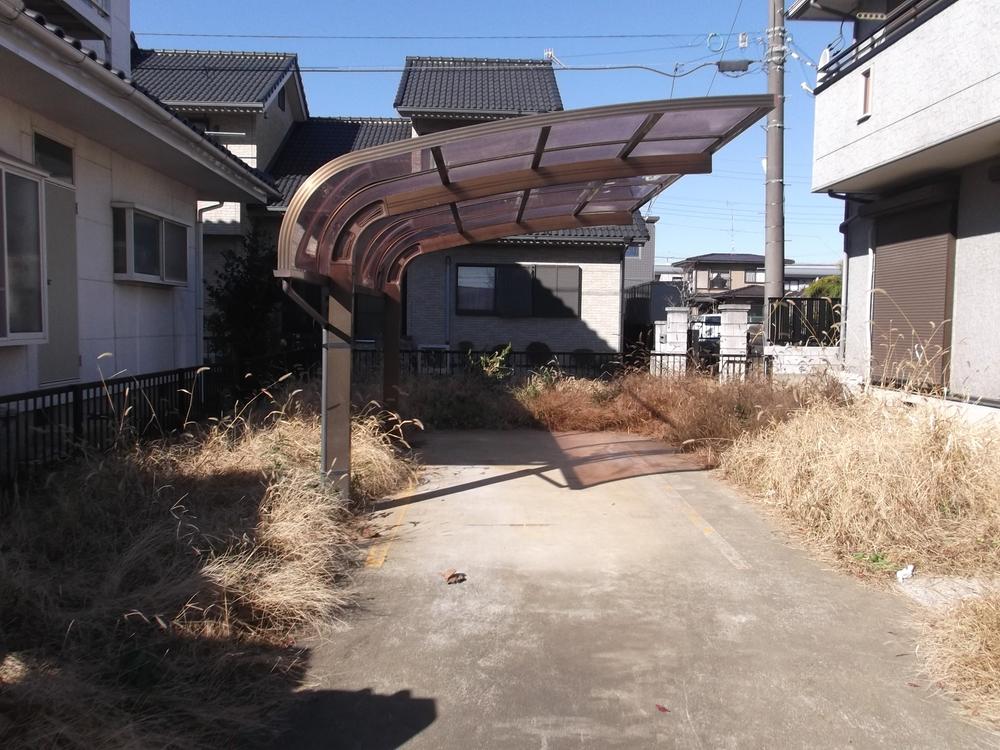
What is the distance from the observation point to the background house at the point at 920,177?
7930 mm

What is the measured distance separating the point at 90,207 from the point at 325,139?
46.9ft

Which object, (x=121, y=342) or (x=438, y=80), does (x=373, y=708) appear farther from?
(x=438, y=80)

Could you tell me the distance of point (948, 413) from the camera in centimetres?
684

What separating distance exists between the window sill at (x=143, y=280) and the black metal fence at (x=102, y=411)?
47.3 inches

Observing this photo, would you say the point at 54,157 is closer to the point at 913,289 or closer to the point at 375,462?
the point at 375,462

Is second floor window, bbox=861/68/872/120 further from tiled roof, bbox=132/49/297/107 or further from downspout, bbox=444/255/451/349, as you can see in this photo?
tiled roof, bbox=132/49/297/107

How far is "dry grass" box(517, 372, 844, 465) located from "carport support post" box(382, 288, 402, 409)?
2808 millimetres

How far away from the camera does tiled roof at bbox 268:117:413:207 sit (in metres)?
19.8

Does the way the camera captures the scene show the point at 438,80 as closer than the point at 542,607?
No

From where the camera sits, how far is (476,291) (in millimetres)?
18719

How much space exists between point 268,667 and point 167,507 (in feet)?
6.42

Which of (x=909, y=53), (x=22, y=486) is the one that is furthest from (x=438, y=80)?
(x=22, y=486)

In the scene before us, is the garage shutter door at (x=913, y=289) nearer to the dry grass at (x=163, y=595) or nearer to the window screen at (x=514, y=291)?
the dry grass at (x=163, y=595)

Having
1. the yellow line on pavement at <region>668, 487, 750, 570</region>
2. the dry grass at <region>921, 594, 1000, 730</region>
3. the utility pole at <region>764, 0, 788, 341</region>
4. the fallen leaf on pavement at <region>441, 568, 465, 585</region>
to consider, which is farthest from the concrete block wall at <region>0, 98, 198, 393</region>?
the utility pole at <region>764, 0, 788, 341</region>
